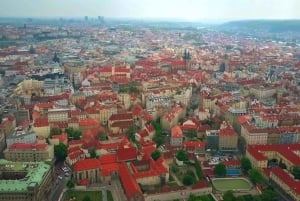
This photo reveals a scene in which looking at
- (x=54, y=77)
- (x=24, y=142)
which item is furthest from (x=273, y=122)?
(x=54, y=77)

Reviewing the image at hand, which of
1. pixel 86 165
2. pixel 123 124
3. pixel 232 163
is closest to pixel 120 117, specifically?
pixel 123 124

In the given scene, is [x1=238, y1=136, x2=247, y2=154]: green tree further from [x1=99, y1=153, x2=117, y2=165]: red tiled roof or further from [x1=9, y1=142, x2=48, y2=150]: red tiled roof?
[x1=9, y1=142, x2=48, y2=150]: red tiled roof

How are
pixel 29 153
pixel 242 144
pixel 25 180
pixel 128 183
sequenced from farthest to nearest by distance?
pixel 242 144
pixel 29 153
pixel 128 183
pixel 25 180

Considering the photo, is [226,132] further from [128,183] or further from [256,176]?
[128,183]

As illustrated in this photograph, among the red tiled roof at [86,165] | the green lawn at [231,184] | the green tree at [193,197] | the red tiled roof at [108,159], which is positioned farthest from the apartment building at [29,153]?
the green lawn at [231,184]

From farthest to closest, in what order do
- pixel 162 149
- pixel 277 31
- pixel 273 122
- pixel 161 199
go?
pixel 277 31
pixel 273 122
pixel 162 149
pixel 161 199

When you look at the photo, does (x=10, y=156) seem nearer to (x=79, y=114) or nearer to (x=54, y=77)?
(x=79, y=114)
